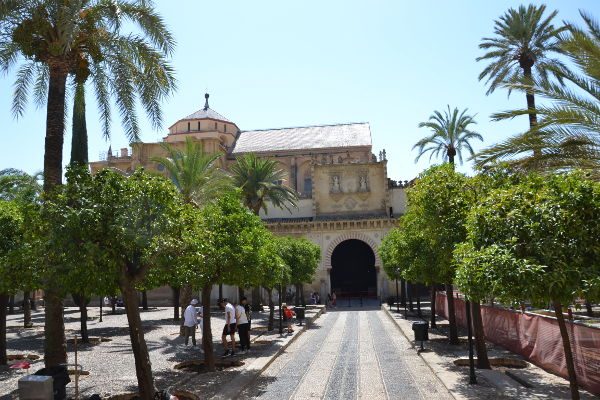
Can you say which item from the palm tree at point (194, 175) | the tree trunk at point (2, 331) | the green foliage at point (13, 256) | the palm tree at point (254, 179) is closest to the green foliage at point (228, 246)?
the green foliage at point (13, 256)

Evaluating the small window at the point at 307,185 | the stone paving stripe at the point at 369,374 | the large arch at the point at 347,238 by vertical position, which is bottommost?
the stone paving stripe at the point at 369,374

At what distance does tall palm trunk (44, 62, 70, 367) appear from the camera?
36.1ft

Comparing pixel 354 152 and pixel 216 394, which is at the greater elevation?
pixel 354 152

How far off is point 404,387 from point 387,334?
10.3 m

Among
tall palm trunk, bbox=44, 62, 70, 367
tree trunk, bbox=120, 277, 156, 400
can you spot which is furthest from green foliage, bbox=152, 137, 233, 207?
tree trunk, bbox=120, 277, 156, 400

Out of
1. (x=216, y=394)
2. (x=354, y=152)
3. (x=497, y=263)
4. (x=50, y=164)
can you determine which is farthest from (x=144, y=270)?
(x=354, y=152)

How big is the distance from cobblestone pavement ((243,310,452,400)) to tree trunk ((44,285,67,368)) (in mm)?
4038

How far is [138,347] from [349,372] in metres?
5.93

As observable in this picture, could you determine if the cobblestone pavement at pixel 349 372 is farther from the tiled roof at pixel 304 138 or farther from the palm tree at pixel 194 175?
the tiled roof at pixel 304 138

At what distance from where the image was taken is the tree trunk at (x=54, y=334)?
10930 mm

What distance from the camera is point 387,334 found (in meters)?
21.2

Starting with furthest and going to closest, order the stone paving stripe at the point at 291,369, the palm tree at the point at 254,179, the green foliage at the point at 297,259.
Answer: the palm tree at the point at 254,179
the green foliage at the point at 297,259
the stone paving stripe at the point at 291,369

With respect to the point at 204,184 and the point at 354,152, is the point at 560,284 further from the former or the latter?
the point at 354,152

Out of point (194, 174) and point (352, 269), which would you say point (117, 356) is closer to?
point (194, 174)
